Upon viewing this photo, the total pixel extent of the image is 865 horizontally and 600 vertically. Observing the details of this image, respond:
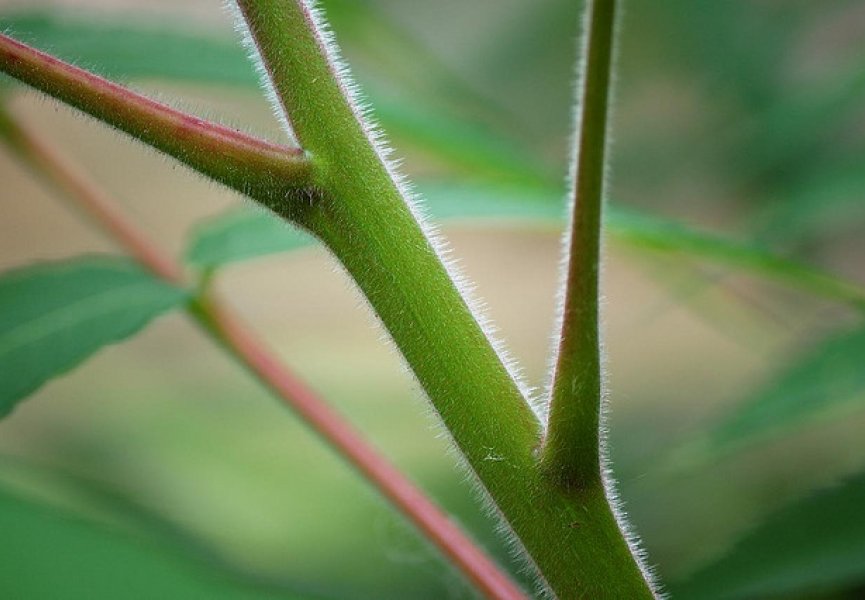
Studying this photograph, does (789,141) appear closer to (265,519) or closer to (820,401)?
(820,401)

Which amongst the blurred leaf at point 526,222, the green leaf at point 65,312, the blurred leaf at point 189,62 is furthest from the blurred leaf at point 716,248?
the green leaf at point 65,312

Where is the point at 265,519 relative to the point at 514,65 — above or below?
below

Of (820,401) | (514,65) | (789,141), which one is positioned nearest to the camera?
(820,401)

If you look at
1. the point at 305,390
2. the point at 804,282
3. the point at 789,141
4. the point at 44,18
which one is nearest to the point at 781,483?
the point at 789,141

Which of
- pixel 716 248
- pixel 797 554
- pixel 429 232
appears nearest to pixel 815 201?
pixel 716 248

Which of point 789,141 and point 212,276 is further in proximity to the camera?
point 789,141

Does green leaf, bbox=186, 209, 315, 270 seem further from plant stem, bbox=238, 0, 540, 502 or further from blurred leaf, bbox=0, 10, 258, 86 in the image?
plant stem, bbox=238, 0, 540, 502

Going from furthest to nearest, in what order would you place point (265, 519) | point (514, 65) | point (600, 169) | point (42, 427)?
point (514, 65)
point (42, 427)
point (265, 519)
point (600, 169)

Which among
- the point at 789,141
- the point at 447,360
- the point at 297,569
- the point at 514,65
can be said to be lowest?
the point at 297,569
